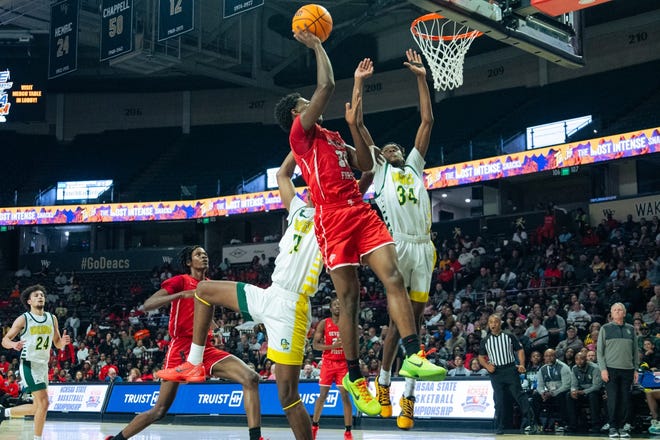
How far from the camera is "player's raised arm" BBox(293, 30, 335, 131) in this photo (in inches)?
266

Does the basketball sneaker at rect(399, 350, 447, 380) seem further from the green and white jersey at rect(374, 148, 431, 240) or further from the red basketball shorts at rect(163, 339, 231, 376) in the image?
the red basketball shorts at rect(163, 339, 231, 376)

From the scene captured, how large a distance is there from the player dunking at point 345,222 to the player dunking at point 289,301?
1.46 feet

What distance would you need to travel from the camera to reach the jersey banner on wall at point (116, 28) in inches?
944

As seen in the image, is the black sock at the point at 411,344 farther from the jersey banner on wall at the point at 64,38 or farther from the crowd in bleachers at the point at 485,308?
the jersey banner on wall at the point at 64,38

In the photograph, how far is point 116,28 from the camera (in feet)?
80.2

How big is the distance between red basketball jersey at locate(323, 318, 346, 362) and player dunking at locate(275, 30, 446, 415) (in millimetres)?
5258

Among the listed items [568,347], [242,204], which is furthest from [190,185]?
[568,347]

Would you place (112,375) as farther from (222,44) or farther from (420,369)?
(222,44)

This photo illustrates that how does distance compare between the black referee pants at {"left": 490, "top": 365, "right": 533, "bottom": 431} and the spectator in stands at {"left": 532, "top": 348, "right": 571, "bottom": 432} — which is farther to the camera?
the spectator in stands at {"left": 532, "top": 348, "right": 571, "bottom": 432}

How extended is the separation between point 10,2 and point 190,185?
10620 millimetres

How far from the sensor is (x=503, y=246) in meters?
26.3

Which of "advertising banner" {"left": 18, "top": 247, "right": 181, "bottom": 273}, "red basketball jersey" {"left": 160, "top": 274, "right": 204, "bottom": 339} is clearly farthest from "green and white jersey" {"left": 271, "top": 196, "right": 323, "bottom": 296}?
"advertising banner" {"left": 18, "top": 247, "right": 181, "bottom": 273}

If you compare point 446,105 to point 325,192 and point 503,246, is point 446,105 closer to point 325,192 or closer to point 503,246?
point 503,246

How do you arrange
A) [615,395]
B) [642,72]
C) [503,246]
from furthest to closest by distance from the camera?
[642,72]
[503,246]
[615,395]
